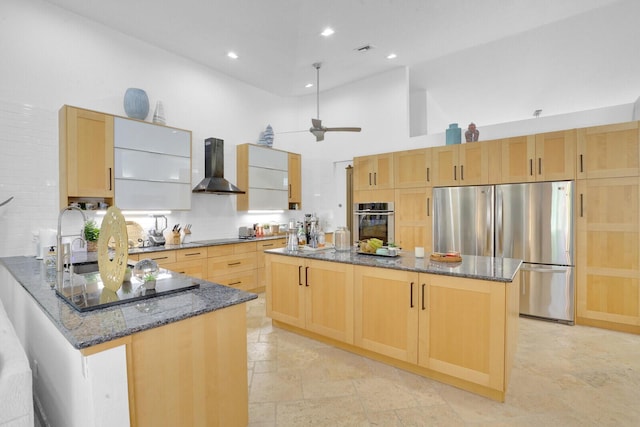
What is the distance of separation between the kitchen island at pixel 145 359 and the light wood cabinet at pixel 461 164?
11.5 ft

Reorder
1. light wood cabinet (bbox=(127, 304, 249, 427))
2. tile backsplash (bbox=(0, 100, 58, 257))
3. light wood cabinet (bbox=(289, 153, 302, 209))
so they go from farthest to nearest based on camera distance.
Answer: light wood cabinet (bbox=(289, 153, 302, 209)), tile backsplash (bbox=(0, 100, 58, 257)), light wood cabinet (bbox=(127, 304, 249, 427))

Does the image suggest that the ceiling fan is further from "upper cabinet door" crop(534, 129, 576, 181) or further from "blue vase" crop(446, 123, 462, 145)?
"upper cabinet door" crop(534, 129, 576, 181)

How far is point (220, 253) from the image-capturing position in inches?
171

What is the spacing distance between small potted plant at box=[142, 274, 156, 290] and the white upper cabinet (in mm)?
2404

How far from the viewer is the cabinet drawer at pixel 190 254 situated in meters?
3.87

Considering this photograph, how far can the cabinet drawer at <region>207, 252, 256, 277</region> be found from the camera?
427cm

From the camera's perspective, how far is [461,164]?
414 cm

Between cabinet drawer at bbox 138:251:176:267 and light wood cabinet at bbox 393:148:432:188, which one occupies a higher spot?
light wood cabinet at bbox 393:148:432:188

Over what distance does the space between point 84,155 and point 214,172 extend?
1.60m

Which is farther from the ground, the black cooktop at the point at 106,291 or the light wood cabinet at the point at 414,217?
the light wood cabinet at the point at 414,217

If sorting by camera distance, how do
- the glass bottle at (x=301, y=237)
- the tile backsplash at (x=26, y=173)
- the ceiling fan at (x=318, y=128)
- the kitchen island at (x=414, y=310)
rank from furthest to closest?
the ceiling fan at (x=318, y=128) → the glass bottle at (x=301, y=237) → the tile backsplash at (x=26, y=173) → the kitchen island at (x=414, y=310)

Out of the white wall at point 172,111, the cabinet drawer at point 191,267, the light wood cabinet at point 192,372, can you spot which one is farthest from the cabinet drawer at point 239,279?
the light wood cabinet at point 192,372

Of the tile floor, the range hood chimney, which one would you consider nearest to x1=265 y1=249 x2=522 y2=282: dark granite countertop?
the tile floor

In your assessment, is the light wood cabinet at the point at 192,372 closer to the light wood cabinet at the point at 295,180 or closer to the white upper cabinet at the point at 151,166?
the white upper cabinet at the point at 151,166
